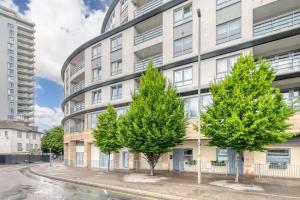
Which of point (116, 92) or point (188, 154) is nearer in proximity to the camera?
point (188, 154)

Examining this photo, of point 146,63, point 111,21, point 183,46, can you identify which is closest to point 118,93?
point 146,63

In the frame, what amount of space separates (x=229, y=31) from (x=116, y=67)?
14264 millimetres

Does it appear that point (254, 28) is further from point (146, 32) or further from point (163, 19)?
point (146, 32)

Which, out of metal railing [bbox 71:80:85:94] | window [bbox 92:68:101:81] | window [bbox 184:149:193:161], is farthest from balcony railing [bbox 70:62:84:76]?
window [bbox 184:149:193:161]

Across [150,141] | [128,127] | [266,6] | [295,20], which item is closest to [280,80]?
[295,20]

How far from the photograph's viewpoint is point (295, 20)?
2012 centimetres

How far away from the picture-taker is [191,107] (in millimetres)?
25016

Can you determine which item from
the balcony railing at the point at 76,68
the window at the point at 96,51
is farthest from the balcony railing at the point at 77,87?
the window at the point at 96,51

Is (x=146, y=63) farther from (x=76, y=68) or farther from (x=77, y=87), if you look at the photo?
(x=76, y=68)

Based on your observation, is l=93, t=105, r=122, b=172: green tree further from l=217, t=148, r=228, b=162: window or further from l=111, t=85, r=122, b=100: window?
l=217, t=148, r=228, b=162: window

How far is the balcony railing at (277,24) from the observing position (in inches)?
792

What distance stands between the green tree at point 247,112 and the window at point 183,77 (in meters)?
7.88

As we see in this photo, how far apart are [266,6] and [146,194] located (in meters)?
16.9

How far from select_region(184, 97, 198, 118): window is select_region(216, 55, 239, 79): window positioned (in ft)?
10.2
